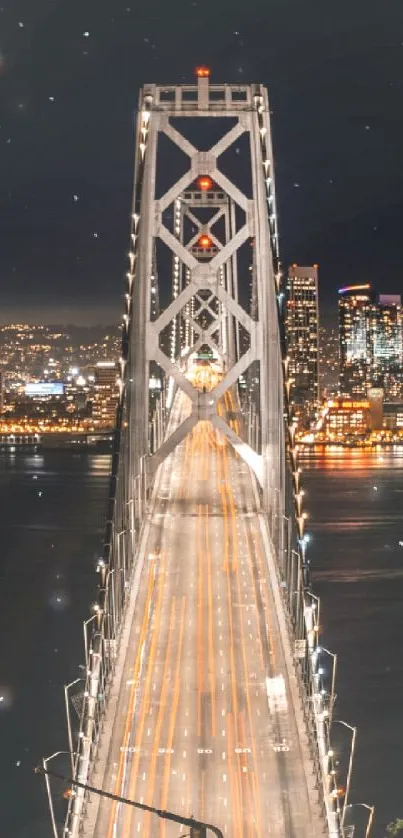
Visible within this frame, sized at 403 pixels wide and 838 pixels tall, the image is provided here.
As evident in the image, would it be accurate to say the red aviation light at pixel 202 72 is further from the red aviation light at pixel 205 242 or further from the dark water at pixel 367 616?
the red aviation light at pixel 205 242

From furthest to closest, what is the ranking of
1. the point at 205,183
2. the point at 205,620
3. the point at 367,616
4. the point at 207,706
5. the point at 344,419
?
the point at 344,419 < the point at 205,183 < the point at 367,616 < the point at 205,620 < the point at 207,706

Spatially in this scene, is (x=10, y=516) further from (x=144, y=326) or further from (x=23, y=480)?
(x=144, y=326)

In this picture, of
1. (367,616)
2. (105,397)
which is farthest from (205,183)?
(105,397)

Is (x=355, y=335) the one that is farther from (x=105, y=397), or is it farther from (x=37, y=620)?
(x=37, y=620)

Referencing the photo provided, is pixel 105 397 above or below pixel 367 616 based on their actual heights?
above

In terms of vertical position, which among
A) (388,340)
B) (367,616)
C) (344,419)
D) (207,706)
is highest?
(388,340)

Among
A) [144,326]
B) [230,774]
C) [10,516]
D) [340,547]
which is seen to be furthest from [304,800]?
[10,516]

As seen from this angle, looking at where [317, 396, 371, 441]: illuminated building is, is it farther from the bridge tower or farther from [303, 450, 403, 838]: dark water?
the bridge tower
